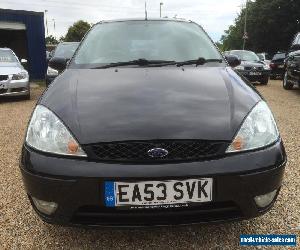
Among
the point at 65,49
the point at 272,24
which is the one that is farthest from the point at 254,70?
the point at 272,24

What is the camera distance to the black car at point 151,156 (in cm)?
207

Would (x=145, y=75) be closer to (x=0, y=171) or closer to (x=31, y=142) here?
(x=31, y=142)

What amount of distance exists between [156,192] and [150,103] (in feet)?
1.83

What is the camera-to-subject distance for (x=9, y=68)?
1039cm

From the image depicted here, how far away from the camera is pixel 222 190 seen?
82.4 inches

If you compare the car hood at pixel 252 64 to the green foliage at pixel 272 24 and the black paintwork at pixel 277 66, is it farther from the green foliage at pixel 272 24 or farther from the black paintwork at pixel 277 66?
the green foliage at pixel 272 24

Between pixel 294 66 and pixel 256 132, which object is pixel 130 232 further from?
pixel 294 66

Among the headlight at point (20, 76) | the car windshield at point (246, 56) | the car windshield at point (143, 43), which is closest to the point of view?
the car windshield at point (143, 43)

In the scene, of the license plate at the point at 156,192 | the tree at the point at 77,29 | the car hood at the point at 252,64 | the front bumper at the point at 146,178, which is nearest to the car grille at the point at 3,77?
the car hood at the point at 252,64

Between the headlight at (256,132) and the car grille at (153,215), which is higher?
the headlight at (256,132)

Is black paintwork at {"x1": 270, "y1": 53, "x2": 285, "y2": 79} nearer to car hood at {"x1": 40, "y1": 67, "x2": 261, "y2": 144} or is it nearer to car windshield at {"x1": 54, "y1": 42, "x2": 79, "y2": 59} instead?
car windshield at {"x1": 54, "y1": 42, "x2": 79, "y2": 59}

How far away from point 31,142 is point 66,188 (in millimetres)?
399

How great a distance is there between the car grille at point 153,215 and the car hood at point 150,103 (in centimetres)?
35

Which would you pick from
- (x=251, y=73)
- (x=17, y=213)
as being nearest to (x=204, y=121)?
(x=17, y=213)
